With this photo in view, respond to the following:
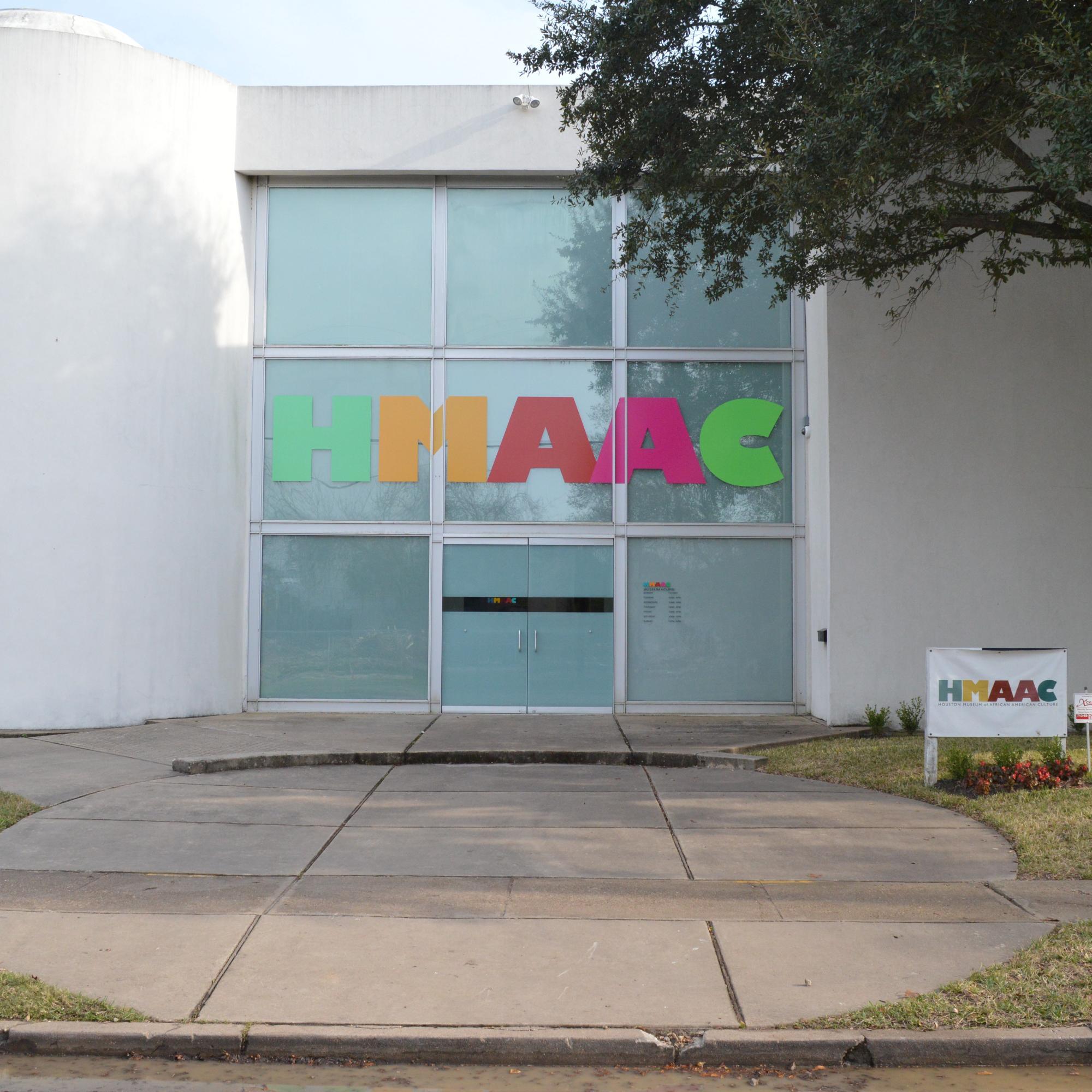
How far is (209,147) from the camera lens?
15570 millimetres

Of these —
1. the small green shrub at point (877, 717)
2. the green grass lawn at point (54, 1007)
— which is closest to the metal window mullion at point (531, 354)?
the small green shrub at point (877, 717)

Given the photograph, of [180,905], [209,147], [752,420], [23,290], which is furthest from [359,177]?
[180,905]

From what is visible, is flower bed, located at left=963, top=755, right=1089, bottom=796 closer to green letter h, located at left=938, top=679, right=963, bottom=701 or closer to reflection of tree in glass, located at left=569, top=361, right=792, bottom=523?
green letter h, located at left=938, top=679, right=963, bottom=701

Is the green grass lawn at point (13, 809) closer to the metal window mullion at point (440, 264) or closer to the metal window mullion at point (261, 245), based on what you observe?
the metal window mullion at point (261, 245)

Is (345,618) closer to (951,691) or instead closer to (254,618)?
(254,618)

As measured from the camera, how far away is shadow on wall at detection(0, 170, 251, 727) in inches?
541

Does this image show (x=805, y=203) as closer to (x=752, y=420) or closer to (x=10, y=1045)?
(x=752, y=420)

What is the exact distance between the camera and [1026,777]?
934 cm

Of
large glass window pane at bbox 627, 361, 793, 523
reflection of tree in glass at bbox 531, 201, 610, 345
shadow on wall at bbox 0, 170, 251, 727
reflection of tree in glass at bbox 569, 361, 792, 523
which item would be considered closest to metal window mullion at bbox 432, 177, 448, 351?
reflection of tree in glass at bbox 531, 201, 610, 345

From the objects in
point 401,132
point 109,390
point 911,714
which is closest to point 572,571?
point 911,714

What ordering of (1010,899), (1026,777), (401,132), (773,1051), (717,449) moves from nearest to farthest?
(773,1051) < (1010,899) < (1026,777) < (717,449) < (401,132)

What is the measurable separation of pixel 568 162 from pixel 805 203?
639cm

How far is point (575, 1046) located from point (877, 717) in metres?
9.53

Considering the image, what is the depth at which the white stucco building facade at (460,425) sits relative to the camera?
14.1 metres
